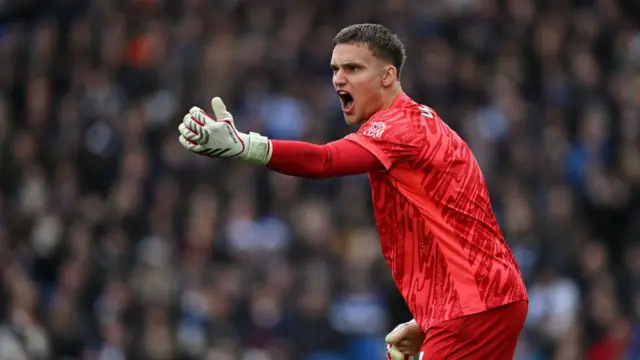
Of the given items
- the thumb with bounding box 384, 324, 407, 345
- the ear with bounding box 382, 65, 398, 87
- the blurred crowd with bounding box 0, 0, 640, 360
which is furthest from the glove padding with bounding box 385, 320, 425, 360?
the blurred crowd with bounding box 0, 0, 640, 360

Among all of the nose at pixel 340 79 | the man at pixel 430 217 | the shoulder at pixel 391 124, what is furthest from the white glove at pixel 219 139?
the nose at pixel 340 79

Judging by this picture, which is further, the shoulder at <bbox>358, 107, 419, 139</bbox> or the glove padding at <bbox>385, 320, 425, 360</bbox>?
the glove padding at <bbox>385, 320, 425, 360</bbox>

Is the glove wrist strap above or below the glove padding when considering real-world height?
above

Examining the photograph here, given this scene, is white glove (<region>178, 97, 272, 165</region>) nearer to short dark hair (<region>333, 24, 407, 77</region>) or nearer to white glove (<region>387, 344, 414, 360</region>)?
short dark hair (<region>333, 24, 407, 77</region>)

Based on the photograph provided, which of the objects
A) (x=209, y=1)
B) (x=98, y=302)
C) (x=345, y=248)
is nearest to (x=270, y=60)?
(x=209, y=1)

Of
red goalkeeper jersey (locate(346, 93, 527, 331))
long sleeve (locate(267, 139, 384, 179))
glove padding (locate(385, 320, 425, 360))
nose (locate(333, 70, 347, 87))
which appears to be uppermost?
nose (locate(333, 70, 347, 87))

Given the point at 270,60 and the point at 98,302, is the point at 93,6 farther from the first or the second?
the point at 98,302

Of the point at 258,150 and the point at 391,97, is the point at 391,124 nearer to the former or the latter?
the point at 391,97

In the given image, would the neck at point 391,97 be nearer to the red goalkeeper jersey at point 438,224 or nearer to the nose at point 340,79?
the red goalkeeper jersey at point 438,224

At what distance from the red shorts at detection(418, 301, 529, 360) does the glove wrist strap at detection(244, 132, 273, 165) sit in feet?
4.17

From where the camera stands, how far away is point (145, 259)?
48.6ft

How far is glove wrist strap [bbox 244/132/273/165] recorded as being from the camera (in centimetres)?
610

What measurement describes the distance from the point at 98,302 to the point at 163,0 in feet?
20.4

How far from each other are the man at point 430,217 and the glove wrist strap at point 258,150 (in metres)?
0.38
